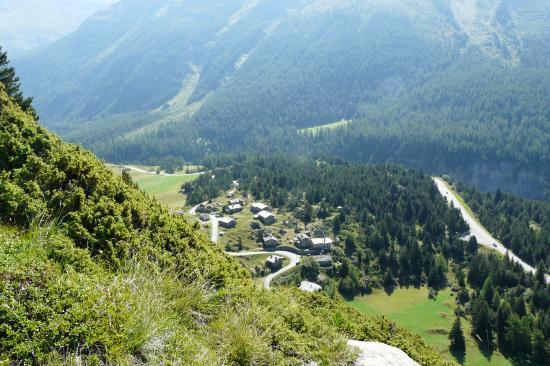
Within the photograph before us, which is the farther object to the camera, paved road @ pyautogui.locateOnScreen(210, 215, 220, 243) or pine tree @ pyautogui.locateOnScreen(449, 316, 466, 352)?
paved road @ pyautogui.locateOnScreen(210, 215, 220, 243)

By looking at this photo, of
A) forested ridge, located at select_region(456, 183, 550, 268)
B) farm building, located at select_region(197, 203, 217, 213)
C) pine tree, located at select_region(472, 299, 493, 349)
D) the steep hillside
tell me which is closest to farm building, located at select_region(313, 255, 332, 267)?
pine tree, located at select_region(472, 299, 493, 349)

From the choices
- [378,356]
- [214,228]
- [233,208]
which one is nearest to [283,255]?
[214,228]

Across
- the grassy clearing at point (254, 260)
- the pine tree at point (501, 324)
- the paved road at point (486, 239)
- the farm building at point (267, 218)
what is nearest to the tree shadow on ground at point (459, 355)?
the pine tree at point (501, 324)

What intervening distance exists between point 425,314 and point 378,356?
105 m

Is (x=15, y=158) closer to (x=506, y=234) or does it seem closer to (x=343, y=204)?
(x=343, y=204)

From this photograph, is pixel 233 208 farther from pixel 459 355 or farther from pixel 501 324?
pixel 501 324

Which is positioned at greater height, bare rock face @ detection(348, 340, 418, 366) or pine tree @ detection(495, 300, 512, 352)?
bare rock face @ detection(348, 340, 418, 366)

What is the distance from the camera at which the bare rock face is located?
13.3 m

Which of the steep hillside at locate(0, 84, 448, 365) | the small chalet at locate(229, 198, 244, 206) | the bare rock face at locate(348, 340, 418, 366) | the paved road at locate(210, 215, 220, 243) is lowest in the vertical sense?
the small chalet at locate(229, 198, 244, 206)

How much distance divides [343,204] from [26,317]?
558 feet

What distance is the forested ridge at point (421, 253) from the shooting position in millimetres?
98062

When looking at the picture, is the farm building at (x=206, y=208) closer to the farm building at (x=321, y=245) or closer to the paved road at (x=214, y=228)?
the paved road at (x=214, y=228)

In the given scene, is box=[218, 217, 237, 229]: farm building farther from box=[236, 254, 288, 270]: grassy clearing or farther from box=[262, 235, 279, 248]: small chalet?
box=[236, 254, 288, 270]: grassy clearing

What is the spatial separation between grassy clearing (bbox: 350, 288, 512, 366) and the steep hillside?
3525 inches
